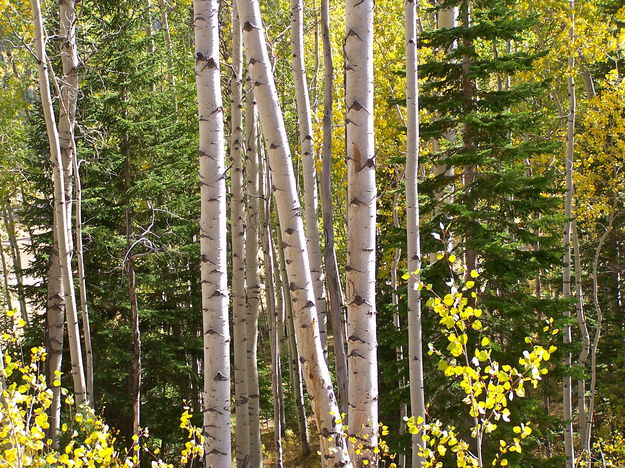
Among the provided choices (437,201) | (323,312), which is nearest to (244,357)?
(323,312)

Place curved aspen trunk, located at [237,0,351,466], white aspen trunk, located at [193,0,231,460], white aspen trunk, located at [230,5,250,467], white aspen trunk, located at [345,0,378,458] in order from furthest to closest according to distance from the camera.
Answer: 1. white aspen trunk, located at [230,5,250,467]
2. white aspen trunk, located at [193,0,231,460]
3. curved aspen trunk, located at [237,0,351,466]
4. white aspen trunk, located at [345,0,378,458]

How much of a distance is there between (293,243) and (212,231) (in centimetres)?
60

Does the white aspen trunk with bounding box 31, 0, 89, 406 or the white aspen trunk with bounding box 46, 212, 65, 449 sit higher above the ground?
the white aspen trunk with bounding box 31, 0, 89, 406

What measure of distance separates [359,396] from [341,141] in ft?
24.0

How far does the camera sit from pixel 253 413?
8086 mm

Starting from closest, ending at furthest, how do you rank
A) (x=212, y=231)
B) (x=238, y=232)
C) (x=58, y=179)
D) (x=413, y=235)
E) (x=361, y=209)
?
(x=361, y=209) < (x=212, y=231) < (x=413, y=235) < (x=238, y=232) < (x=58, y=179)

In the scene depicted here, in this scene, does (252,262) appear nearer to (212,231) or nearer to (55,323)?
(55,323)

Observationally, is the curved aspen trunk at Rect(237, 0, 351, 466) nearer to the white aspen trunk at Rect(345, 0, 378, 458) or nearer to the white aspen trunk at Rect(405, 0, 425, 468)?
the white aspen trunk at Rect(345, 0, 378, 458)

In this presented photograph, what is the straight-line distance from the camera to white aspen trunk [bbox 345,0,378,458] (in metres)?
3.08

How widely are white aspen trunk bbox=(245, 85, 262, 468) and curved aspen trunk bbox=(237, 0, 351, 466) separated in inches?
142

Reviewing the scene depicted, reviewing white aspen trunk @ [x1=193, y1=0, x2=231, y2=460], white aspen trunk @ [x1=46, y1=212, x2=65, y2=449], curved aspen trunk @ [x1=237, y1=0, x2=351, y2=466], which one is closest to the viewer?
curved aspen trunk @ [x1=237, y1=0, x2=351, y2=466]

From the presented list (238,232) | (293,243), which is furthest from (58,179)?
(293,243)

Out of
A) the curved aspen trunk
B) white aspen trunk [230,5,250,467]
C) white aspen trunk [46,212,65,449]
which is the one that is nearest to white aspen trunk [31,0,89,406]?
white aspen trunk [46,212,65,449]

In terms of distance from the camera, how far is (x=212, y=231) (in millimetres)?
3572
